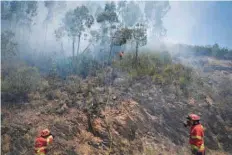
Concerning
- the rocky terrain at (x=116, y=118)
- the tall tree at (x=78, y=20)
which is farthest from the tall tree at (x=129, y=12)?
the rocky terrain at (x=116, y=118)

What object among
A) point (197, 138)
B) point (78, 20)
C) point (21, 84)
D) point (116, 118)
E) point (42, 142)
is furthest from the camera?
point (78, 20)

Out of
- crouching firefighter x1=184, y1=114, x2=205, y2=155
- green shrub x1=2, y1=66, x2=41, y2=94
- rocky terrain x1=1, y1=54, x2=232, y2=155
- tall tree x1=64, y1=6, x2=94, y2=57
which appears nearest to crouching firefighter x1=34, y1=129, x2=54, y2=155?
rocky terrain x1=1, y1=54, x2=232, y2=155

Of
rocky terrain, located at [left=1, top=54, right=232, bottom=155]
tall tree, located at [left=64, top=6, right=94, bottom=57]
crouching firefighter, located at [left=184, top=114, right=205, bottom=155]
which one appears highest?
tall tree, located at [left=64, top=6, right=94, bottom=57]

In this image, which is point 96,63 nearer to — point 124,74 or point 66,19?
point 124,74

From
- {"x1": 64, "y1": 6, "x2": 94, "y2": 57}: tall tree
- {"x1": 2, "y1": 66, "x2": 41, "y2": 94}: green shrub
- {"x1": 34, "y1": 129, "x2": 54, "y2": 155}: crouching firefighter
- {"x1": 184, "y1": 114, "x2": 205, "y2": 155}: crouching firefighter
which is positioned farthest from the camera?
{"x1": 64, "y1": 6, "x2": 94, "y2": 57}: tall tree

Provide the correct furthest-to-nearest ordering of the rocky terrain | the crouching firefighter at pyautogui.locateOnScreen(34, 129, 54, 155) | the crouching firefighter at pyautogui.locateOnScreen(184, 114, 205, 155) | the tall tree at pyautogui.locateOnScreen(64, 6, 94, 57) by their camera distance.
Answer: the tall tree at pyautogui.locateOnScreen(64, 6, 94, 57)
the rocky terrain
the crouching firefighter at pyautogui.locateOnScreen(34, 129, 54, 155)
the crouching firefighter at pyautogui.locateOnScreen(184, 114, 205, 155)

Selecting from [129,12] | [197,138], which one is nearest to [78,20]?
[129,12]

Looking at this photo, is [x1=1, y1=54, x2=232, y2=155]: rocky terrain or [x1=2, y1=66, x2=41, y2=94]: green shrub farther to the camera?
[x1=2, y1=66, x2=41, y2=94]: green shrub

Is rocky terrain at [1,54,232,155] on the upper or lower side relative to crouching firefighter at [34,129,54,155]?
lower

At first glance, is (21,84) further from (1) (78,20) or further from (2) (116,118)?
(1) (78,20)

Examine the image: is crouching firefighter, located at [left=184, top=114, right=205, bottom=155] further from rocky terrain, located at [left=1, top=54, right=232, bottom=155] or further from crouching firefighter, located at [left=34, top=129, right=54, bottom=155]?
rocky terrain, located at [left=1, top=54, right=232, bottom=155]

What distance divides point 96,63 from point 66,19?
10.1m

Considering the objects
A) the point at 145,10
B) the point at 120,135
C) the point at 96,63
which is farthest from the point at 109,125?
the point at 145,10

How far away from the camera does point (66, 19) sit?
35.6m
